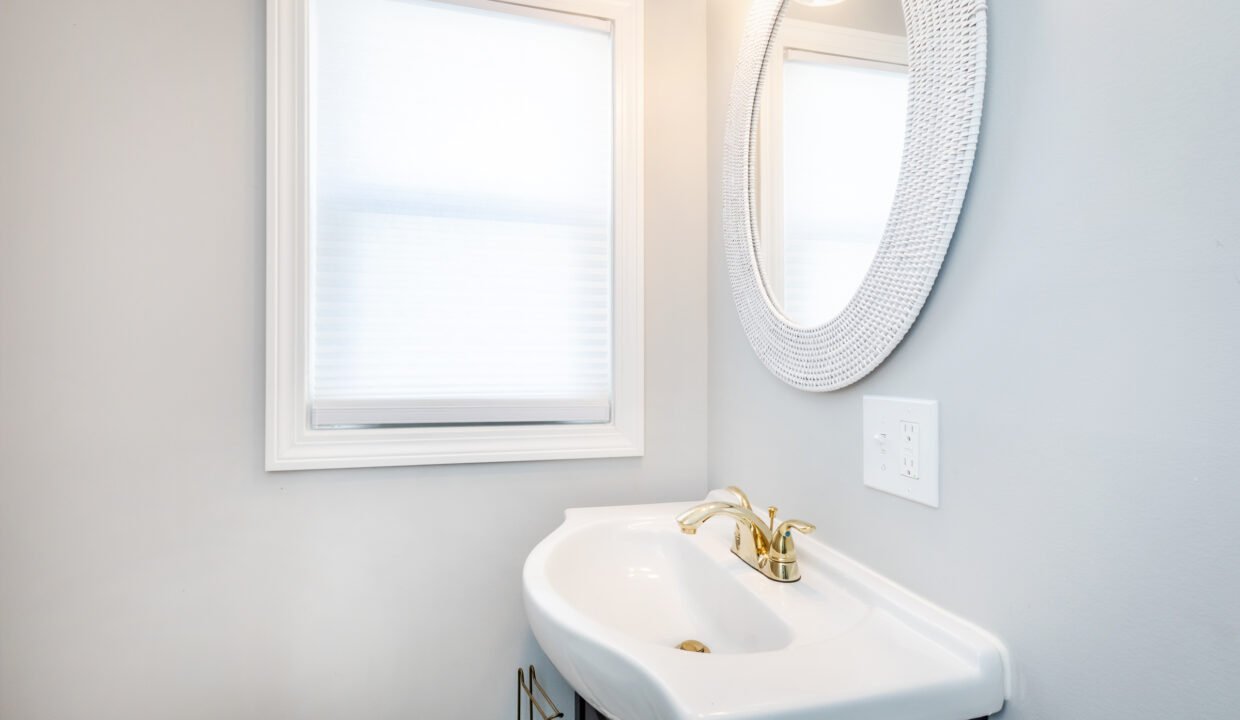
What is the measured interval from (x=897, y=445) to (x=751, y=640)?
1.15ft

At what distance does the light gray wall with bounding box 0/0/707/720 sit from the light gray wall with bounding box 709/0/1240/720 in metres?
0.94

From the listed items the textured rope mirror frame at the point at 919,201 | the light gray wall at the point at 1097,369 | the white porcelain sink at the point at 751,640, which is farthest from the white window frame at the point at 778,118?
the white porcelain sink at the point at 751,640

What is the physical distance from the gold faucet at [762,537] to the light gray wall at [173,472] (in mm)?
563

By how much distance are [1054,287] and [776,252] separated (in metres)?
0.51

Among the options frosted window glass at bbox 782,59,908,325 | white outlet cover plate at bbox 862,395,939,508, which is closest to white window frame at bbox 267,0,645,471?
frosted window glass at bbox 782,59,908,325

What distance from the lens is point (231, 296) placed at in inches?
43.1

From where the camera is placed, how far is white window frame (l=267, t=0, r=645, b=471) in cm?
109

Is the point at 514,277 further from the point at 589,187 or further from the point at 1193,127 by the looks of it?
the point at 1193,127

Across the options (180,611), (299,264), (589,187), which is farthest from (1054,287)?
(180,611)

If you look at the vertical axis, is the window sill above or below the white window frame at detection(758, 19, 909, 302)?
below

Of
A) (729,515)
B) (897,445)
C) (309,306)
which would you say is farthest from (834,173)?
(309,306)

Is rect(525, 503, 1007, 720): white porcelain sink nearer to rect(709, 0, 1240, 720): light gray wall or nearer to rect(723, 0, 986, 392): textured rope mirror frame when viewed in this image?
rect(709, 0, 1240, 720): light gray wall

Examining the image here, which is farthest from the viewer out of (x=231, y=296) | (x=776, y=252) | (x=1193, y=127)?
(x=231, y=296)

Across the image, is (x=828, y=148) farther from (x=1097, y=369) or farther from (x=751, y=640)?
(x=751, y=640)
